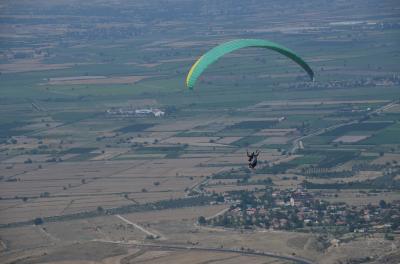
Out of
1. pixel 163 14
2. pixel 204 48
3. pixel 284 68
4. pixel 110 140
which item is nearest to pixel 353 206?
pixel 110 140

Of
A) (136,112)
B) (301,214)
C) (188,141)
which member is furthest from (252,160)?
(136,112)

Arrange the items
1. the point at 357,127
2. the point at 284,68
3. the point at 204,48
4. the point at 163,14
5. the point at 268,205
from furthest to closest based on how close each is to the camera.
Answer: the point at 163,14
the point at 204,48
the point at 284,68
the point at 357,127
the point at 268,205

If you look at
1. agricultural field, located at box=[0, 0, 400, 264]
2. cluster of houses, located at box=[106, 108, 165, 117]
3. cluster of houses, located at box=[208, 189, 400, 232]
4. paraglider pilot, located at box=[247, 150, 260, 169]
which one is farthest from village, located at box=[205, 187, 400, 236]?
cluster of houses, located at box=[106, 108, 165, 117]

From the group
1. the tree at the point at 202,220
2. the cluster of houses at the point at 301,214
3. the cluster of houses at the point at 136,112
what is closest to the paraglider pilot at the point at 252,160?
the cluster of houses at the point at 301,214

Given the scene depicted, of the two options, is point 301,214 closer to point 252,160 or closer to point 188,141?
point 252,160

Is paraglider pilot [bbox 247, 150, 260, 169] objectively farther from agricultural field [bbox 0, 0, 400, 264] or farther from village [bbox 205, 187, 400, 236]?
village [bbox 205, 187, 400, 236]

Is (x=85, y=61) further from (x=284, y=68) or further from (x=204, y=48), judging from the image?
(x=284, y=68)

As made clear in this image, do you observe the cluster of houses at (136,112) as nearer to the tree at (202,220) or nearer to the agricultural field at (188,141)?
the agricultural field at (188,141)

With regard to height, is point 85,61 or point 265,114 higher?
point 85,61
